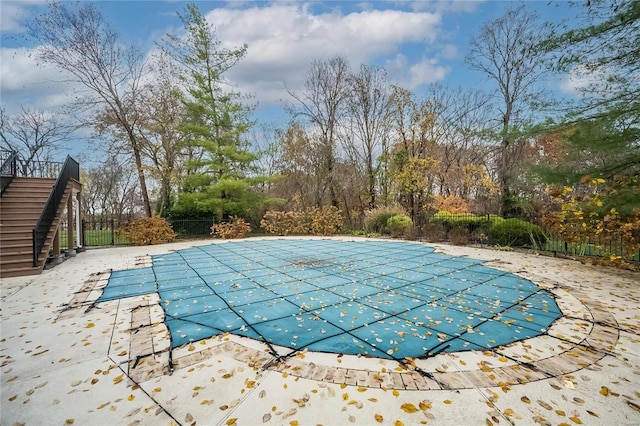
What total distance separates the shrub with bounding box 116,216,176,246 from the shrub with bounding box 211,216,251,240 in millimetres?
2288

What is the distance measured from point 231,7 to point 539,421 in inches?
443

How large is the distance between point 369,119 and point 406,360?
15870mm

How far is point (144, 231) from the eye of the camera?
11328 mm

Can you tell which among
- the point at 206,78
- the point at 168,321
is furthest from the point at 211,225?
the point at 168,321

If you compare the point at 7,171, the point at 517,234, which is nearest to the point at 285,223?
the point at 517,234

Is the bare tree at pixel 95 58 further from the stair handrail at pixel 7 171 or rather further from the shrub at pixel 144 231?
the stair handrail at pixel 7 171

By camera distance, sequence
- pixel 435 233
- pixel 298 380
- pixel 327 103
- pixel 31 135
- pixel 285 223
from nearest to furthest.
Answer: pixel 298 380, pixel 435 233, pixel 285 223, pixel 327 103, pixel 31 135

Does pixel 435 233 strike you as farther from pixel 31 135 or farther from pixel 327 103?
pixel 31 135

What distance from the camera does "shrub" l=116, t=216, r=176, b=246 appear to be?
37.0 ft

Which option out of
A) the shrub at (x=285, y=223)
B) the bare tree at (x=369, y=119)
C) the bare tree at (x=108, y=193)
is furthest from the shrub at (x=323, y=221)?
the bare tree at (x=108, y=193)

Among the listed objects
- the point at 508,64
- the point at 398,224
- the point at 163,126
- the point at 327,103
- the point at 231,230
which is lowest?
the point at 231,230

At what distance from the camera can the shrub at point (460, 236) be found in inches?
400

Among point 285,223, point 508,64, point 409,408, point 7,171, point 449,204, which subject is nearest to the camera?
point 409,408

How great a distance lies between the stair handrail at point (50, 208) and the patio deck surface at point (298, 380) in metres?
4.07
